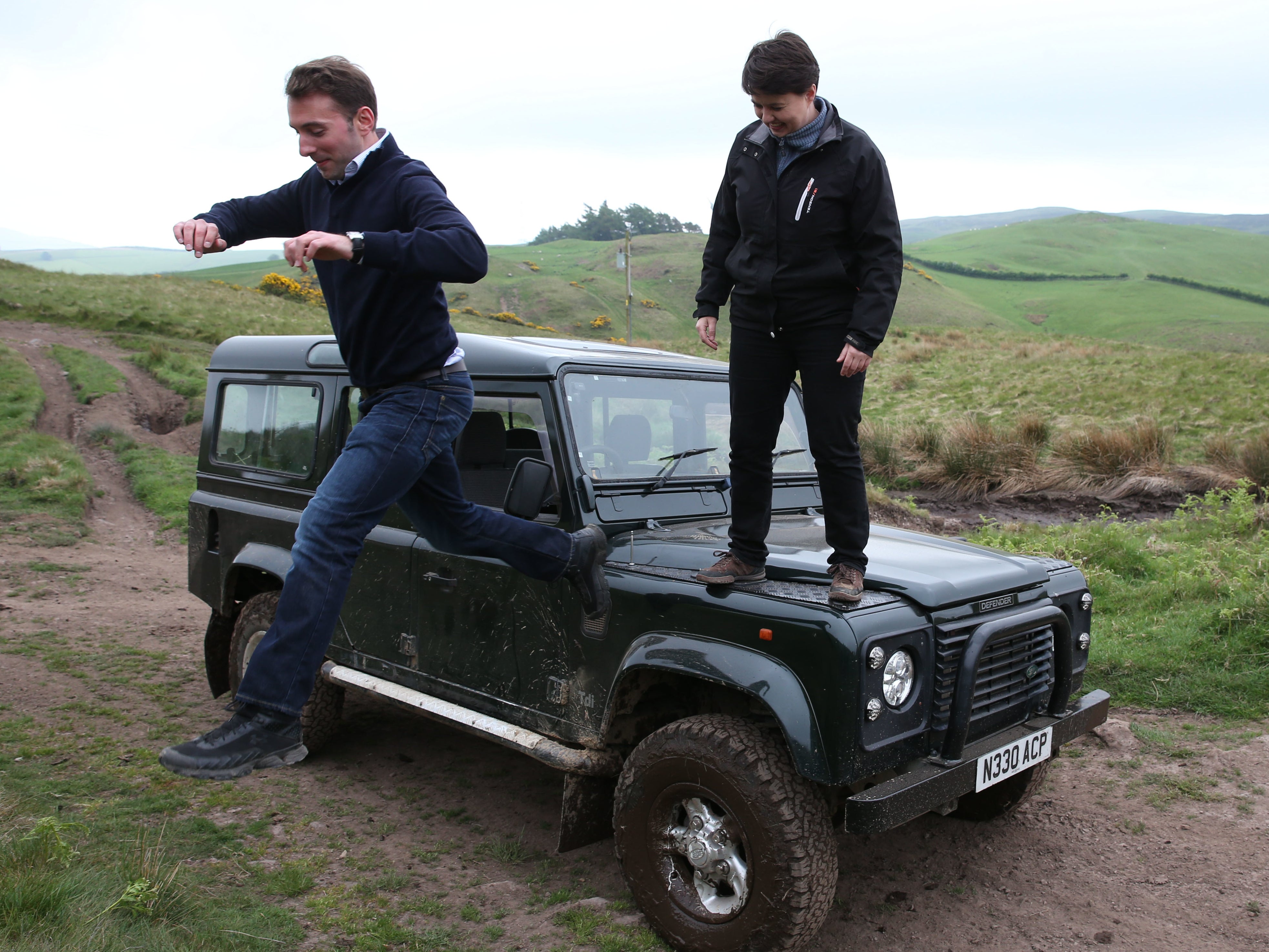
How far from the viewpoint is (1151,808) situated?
4.12 m

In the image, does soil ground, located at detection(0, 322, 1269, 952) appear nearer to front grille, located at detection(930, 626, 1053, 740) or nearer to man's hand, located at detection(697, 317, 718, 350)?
front grille, located at detection(930, 626, 1053, 740)

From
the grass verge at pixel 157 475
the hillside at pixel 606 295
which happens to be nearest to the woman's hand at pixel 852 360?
the grass verge at pixel 157 475

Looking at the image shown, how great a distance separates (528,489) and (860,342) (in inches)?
47.7

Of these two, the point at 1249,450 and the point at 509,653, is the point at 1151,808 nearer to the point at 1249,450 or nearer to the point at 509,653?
the point at 509,653

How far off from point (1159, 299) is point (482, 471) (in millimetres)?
85300

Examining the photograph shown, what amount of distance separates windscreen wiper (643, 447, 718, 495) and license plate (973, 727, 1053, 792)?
1550 millimetres

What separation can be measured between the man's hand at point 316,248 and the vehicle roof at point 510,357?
1.33 m

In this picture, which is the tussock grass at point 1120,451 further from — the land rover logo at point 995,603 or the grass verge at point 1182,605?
the land rover logo at point 995,603

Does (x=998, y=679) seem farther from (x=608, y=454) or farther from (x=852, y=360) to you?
(x=608, y=454)

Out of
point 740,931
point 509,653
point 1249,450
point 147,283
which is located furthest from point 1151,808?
point 147,283

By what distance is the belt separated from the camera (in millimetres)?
3068

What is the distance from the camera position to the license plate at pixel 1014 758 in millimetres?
2977

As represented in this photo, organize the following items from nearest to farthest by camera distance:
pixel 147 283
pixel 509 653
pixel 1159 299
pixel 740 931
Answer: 1. pixel 740 931
2. pixel 509 653
3. pixel 147 283
4. pixel 1159 299

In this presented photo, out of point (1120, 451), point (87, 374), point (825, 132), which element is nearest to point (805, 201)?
point (825, 132)
